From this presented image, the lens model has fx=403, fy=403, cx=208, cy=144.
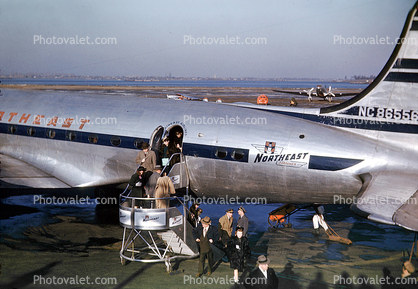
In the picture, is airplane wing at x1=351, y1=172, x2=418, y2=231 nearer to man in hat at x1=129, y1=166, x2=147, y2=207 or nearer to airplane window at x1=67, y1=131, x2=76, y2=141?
man in hat at x1=129, y1=166, x2=147, y2=207

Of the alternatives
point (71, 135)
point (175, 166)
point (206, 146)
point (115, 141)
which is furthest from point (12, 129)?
point (206, 146)

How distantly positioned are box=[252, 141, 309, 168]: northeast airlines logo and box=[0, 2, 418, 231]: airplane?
0.04 m

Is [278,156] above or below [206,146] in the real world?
below

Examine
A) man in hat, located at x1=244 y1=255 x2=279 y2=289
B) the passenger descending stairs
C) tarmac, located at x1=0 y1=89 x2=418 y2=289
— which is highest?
man in hat, located at x1=244 y1=255 x2=279 y2=289

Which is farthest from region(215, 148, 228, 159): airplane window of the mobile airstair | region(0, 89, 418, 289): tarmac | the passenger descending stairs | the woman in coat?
the woman in coat

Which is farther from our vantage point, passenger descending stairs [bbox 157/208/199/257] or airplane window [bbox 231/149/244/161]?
airplane window [bbox 231/149/244/161]

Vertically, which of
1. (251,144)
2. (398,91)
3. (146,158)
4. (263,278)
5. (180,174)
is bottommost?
(263,278)

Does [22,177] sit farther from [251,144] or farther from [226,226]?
[251,144]

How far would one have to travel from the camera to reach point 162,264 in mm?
13297

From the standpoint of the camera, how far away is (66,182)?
18.1 metres

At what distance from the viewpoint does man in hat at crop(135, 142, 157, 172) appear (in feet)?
49.9

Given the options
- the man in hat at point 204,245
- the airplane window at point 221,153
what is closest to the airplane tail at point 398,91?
the airplane window at point 221,153

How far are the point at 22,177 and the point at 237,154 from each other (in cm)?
965

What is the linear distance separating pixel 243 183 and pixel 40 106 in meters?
11.2
